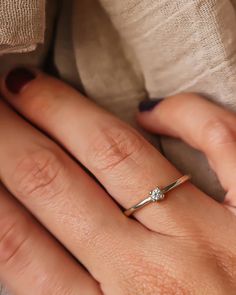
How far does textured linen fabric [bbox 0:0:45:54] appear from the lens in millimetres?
368

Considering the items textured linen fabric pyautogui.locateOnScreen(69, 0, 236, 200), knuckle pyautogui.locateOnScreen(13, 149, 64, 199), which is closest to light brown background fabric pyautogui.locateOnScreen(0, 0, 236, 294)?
textured linen fabric pyautogui.locateOnScreen(69, 0, 236, 200)

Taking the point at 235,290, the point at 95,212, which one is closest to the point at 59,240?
the point at 95,212

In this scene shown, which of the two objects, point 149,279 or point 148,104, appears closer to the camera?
point 149,279

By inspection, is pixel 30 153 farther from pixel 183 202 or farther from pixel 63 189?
pixel 183 202

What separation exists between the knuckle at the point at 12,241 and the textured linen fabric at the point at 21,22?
0.19m

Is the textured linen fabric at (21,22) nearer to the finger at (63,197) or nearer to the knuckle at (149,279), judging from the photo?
the finger at (63,197)

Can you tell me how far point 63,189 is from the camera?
1.50ft

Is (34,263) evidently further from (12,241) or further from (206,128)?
(206,128)

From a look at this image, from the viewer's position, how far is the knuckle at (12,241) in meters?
0.45

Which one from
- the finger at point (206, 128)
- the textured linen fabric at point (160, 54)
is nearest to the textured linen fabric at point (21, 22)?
the textured linen fabric at point (160, 54)

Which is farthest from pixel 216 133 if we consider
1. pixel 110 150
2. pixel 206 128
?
pixel 110 150

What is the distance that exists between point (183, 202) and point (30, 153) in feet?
0.56

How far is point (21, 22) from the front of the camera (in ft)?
1.23

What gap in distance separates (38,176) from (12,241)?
0.07m
